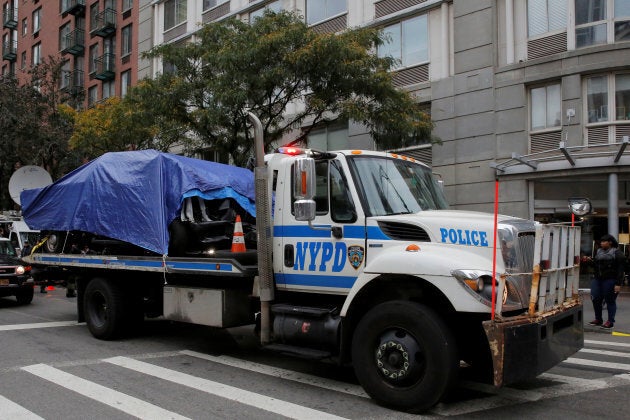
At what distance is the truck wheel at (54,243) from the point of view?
9.54 meters

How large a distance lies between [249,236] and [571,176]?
11253mm

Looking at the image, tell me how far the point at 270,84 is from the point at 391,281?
9764 mm

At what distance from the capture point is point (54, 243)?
9.65m

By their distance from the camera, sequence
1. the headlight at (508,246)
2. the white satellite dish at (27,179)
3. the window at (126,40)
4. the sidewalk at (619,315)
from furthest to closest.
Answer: the window at (126,40) → the white satellite dish at (27,179) → the sidewalk at (619,315) → the headlight at (508,246)

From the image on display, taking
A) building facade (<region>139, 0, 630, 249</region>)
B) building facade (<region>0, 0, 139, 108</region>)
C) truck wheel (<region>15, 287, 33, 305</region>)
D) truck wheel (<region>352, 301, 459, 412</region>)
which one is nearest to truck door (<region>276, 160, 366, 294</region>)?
truck wheel (<region>352, 301, 459, 412</region>)

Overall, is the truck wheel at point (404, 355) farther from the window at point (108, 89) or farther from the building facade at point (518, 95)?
the window at point (108, 89)

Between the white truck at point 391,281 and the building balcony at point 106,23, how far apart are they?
3028 cm

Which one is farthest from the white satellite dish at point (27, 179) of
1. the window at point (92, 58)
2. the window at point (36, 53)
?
the window at point (36, 53)

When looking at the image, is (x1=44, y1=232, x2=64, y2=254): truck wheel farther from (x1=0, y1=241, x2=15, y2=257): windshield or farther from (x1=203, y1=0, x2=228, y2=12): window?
(x1=203, y1=0, x2=228, y2=12): window

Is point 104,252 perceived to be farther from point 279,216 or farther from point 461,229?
point 461,229

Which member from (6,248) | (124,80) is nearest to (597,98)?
(6,248)

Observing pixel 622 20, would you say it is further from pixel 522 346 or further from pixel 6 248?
pixel 6 248

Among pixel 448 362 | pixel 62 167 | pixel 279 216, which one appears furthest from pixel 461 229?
pixel 62 167

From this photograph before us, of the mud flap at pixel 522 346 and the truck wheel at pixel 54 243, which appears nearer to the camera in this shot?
the mud flap at pixel 522 346
